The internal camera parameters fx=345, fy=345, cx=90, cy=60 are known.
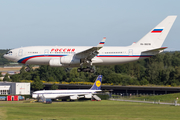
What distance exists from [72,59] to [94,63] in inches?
183

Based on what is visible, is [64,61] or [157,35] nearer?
[64,61]

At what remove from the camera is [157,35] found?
76.0m

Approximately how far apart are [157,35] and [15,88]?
6974 centimetres

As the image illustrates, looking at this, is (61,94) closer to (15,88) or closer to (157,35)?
(15,88)

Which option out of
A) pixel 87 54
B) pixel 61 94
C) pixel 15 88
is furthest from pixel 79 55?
pixel 15 88

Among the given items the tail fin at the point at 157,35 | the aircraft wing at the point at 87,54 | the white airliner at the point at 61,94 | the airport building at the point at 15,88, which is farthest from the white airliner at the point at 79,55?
the airport building at the point at 15,88

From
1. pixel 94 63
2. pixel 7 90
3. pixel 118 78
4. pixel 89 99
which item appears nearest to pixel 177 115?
pixel 94 63

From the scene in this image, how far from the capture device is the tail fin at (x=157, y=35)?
75.2m

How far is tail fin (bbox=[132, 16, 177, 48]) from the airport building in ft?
215

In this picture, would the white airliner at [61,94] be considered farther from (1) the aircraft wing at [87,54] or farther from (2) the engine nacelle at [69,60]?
(1) the aircraft wing at [87,54]

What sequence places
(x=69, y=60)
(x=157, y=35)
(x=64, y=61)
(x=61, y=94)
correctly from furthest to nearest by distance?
(x=61, y=94), (x=157, y=35), (x=69, y=60), (x=64, y=61)

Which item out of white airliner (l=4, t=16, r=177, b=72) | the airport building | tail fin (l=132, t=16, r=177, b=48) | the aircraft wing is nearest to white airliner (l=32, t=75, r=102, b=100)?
the airport building

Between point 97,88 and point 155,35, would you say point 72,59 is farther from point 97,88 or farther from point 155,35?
point 97,88

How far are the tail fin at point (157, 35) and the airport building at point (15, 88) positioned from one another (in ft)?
215
